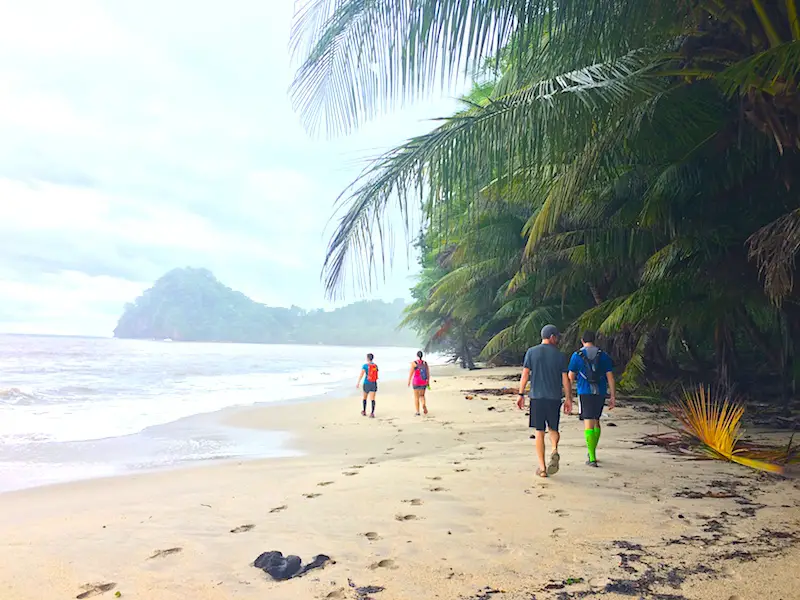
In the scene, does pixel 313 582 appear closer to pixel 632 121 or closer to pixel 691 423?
pixel 632 121

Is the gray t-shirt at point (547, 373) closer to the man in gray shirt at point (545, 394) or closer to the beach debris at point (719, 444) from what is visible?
the man in gray shirt at point (545, 394)

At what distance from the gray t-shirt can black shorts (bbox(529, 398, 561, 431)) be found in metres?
0.05

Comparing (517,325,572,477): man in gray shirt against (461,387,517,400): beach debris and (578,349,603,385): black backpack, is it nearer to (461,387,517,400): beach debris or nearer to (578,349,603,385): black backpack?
(578,349,603,385): black backpack

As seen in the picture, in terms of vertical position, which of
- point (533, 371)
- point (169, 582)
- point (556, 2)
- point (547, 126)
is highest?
point (556, 2)

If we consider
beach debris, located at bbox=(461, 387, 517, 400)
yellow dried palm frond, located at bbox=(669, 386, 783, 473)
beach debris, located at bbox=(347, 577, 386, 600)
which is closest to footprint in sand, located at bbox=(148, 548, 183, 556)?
beach debris, located at bbox=(347, 577, 386, 600)

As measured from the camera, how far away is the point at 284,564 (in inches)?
132

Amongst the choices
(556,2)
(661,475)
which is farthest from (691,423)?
(556,2)

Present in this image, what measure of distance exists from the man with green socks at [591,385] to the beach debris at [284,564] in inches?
137

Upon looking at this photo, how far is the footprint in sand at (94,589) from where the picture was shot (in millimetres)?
3185

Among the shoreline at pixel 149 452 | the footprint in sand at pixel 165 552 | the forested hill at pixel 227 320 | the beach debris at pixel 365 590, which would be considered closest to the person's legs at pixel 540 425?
the beach debris at pixel 365 590

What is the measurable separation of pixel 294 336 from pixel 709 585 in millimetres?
142815

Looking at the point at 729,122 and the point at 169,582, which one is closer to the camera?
the point at 169,582

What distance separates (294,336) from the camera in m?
143

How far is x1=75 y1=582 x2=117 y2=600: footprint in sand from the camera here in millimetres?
3185
